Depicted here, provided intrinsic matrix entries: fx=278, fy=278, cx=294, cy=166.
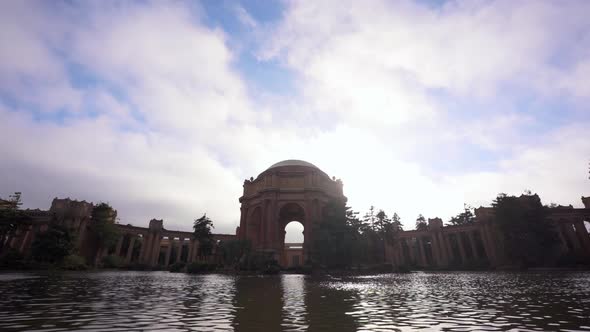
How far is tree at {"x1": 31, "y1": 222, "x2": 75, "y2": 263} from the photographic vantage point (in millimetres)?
33688

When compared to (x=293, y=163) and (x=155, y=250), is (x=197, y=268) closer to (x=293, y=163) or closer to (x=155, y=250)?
(x=293, y=163)

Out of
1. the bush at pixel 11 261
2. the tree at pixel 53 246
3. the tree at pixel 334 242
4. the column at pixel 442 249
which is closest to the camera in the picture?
the bush at pixel 11 261

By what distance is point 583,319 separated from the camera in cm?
600

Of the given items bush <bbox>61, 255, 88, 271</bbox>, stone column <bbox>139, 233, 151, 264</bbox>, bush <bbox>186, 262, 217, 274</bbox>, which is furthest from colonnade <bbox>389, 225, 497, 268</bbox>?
bush <bbox>61, 255, 88, 271</bbox>

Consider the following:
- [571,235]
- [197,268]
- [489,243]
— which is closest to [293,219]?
[197,268]

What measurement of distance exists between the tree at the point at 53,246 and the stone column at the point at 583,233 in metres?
76.6

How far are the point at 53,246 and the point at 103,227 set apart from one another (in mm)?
13428

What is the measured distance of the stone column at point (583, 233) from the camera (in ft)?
148

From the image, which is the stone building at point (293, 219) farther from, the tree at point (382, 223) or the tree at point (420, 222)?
the tree at point (420, 222)

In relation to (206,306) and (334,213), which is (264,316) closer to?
(206,306)

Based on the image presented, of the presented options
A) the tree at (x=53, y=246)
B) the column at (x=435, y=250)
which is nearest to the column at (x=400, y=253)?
the column at (x=435, y=250)

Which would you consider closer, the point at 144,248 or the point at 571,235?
the point at 571,235

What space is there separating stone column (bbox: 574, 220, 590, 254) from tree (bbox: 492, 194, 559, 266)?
13.8m

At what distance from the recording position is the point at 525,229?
3738 centimetres
